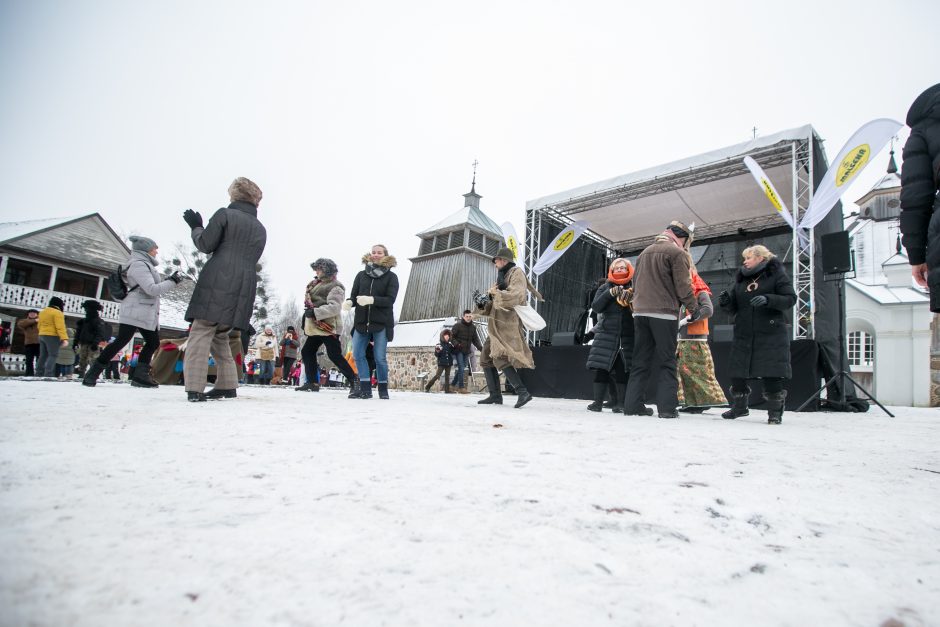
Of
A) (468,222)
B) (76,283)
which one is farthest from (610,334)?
(76,283)

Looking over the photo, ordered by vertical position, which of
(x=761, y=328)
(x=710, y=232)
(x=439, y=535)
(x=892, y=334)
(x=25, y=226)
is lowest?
(x=439, y=535)

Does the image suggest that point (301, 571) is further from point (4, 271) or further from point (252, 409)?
point (4, 271)

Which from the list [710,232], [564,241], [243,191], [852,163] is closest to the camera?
[243,191]

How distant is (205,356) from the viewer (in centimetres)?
396

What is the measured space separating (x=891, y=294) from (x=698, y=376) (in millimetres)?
20937

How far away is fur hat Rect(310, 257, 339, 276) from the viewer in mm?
6465

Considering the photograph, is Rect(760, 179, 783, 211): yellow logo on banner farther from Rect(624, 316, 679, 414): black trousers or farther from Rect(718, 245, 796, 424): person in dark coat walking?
Rect(624, 316, 679, 414): black trousers

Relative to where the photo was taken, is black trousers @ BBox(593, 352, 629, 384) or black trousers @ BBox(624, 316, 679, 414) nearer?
black trousers @ BBox(624, 316, 679, 414)

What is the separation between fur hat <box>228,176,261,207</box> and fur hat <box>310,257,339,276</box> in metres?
2.04

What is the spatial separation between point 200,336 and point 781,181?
13049 mm

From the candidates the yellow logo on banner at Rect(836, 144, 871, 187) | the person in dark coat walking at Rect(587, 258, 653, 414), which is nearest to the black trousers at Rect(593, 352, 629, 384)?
the person in dark coat walking at Rect(587, 258, 653, 414)

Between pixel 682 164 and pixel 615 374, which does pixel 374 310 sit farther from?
pixel 682 164

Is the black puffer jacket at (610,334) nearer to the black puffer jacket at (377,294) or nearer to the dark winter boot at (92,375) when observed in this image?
the black puffer jacket at (377,294)

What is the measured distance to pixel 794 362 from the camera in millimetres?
7215
